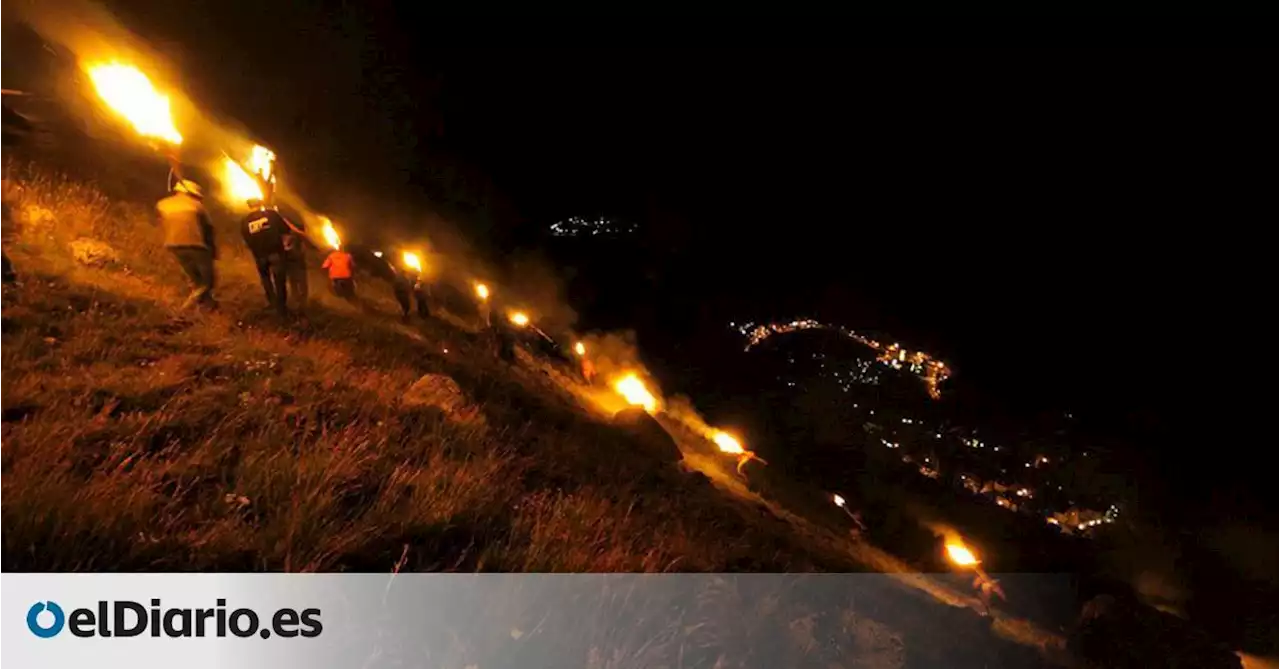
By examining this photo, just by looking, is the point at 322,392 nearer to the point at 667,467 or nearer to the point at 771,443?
the point at 667,467

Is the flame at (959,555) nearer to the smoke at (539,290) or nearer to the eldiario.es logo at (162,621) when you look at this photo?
the smoke at (539,290)

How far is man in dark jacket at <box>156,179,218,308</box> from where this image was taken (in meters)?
7.06

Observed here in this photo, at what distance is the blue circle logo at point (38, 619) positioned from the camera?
3934 millimetres

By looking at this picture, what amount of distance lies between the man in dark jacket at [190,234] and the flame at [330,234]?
5.83 metres

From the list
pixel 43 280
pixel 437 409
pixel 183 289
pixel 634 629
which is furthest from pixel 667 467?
pixel 43 280

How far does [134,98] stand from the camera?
457 inches

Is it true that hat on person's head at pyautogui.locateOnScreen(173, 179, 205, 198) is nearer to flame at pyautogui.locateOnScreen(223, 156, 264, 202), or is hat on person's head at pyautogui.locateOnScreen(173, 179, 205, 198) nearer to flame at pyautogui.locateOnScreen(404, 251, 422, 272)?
flame at pyautogui.locateOnScreen(223, 156, 264, 202)

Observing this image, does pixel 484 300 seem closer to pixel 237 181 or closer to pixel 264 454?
pixel 237 181

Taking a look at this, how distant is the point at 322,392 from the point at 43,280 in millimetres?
2974

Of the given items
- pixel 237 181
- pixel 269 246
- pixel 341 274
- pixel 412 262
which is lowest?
pixel 269 246

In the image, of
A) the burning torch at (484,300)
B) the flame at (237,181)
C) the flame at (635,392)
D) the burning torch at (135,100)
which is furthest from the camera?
the flame at (635,392)

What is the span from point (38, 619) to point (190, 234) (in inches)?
167

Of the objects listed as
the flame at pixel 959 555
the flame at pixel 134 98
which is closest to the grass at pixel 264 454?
the flame at pixel 134 98

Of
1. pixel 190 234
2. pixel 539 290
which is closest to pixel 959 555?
pixel 539 290
